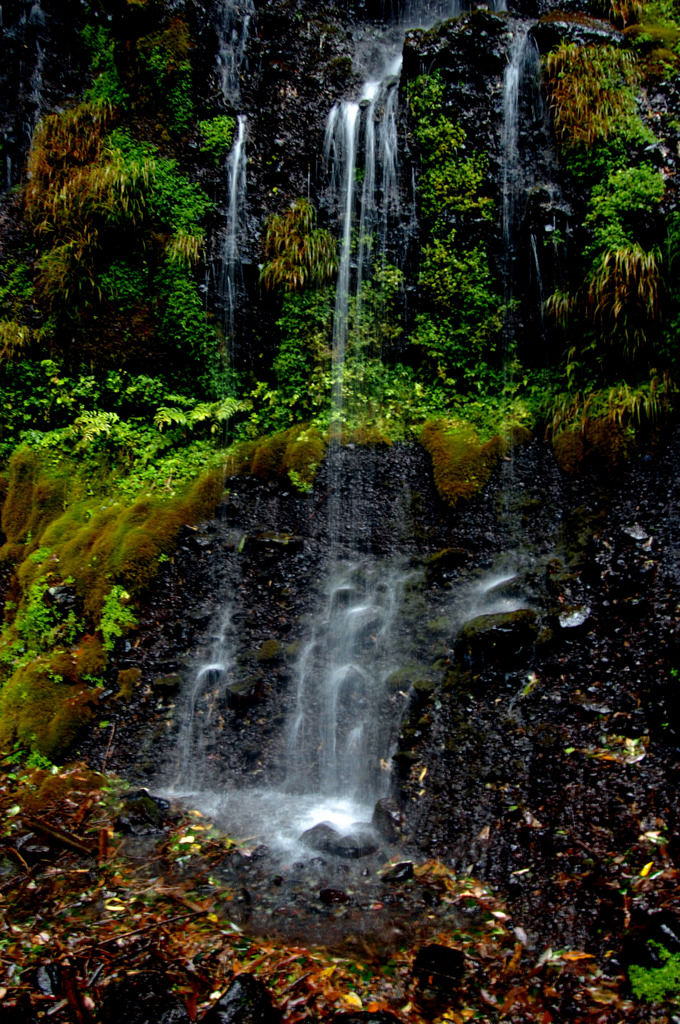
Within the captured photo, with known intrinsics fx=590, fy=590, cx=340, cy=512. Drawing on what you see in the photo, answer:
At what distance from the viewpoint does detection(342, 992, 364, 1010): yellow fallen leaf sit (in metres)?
3.22

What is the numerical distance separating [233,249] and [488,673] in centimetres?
700

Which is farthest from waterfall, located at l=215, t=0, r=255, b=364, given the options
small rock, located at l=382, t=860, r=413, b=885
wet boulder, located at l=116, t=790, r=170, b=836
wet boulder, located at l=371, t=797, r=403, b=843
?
small rock, located at l=382, t=860, r=413, b=885

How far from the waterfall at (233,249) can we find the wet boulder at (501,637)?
18.6 ft

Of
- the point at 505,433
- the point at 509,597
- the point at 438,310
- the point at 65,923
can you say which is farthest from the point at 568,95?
the point at 65,923

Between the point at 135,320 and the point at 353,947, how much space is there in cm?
818

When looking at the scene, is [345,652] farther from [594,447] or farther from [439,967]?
[594,447]

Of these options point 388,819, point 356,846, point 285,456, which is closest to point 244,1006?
point 356,846

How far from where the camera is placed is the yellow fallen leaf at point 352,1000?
3221mm

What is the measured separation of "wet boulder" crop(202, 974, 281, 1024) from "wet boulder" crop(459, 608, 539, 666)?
3000 mm

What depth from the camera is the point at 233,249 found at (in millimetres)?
8750

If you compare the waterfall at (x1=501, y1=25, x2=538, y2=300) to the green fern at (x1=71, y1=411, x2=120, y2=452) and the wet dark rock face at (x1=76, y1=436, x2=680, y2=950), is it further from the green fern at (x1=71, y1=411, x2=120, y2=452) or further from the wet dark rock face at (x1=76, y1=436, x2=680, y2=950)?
the green fern at (x1=71, y1=411, x2=120, y2=452)

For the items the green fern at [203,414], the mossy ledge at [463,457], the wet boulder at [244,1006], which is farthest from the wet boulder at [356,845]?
the green fern at [203,414]

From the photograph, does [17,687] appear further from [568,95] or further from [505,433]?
[568,95]

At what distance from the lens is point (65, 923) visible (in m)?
3.84
